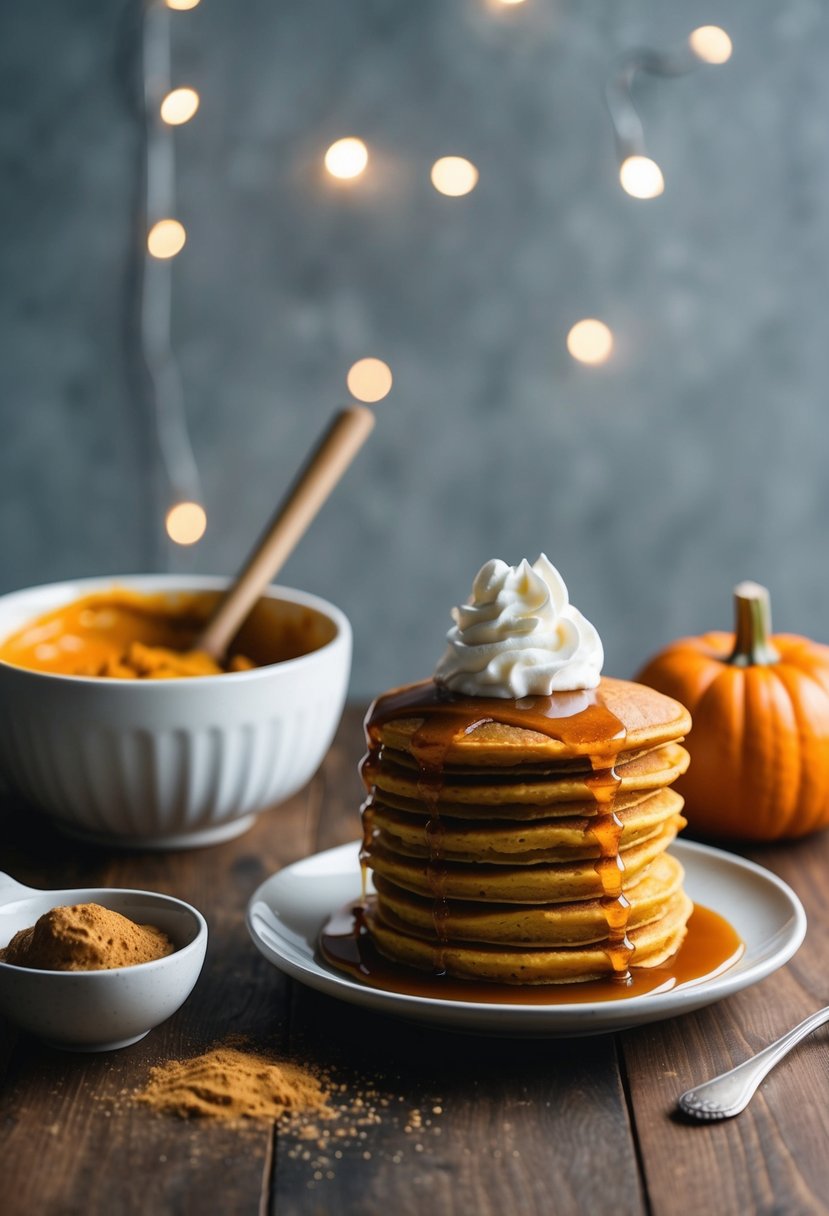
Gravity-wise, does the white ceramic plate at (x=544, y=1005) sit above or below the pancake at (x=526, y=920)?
below

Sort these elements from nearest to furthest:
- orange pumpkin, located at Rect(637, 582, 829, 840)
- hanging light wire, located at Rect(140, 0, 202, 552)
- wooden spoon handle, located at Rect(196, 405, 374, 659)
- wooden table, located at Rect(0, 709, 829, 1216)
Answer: wooden table, located at Rect(0, 709, 829, 1216)
orange pumpkin, located at Rect(637, 582, 829, 840)
wooden spoon handle, located at Rect(196, 405, 374, 659)
hanging light wire, located at Rect(140, 0, 202, 552)

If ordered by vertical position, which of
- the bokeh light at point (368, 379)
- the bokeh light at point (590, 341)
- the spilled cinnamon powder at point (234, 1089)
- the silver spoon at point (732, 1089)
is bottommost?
the spilled cinnamon powder at point (234, 1089)

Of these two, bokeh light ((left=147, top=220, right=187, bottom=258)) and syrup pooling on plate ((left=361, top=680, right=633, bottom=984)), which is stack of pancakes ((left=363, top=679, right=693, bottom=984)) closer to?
syrup pooling on plate ((left=361, top=680, right=633, bottom=984))

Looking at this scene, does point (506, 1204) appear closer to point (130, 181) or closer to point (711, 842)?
point (711, 842)

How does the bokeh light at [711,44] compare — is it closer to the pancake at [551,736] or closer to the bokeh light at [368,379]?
the bokeh light at [368,379]

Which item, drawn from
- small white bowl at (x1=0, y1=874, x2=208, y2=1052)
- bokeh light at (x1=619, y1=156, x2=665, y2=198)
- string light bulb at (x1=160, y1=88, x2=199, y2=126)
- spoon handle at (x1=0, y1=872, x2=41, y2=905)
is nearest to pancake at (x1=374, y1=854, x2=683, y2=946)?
small white bowl at (x1=0, y1=874, x2=208, y2=1052)

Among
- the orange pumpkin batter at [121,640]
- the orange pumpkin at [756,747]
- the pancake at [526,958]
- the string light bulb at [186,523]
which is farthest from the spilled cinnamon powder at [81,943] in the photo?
the string light bulb at [186,523]

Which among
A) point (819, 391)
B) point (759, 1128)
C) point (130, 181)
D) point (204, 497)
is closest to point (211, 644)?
point (204, 497)

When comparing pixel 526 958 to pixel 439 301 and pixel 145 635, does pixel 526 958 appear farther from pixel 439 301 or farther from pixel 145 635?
pixel 439 301
